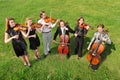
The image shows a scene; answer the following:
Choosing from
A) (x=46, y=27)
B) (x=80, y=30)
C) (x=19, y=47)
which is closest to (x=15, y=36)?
(x=19, y=47)

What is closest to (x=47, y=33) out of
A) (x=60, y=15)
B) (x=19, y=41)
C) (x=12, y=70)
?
(x=19, y=41)

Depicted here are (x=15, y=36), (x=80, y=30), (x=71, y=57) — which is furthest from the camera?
(x=71, y=57)

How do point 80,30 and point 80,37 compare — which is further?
point 80,37

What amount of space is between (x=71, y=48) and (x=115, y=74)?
2.94m

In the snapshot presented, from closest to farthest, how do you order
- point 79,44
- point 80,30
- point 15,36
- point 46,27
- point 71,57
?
point 15,36 < point 80,30 < point 46,27 < point 79,44 < point 71,57

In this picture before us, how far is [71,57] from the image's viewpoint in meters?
11.2

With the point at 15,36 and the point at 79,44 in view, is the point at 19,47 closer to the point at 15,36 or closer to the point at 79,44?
the point at 15,36

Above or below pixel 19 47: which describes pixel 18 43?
above

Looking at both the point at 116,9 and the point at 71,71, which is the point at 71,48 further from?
the point at 116,9

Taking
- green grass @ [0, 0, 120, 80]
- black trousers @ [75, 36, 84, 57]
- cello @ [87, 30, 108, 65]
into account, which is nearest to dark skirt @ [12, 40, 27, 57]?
green grass @ [0, 0, 120, 80]

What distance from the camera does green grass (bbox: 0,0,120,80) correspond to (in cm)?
999

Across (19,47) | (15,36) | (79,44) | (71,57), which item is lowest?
(71,57)

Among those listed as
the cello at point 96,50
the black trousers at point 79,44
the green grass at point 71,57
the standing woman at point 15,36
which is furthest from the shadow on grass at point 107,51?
the standing woman at point 15,36

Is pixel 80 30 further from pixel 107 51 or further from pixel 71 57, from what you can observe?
pixel 107 51
